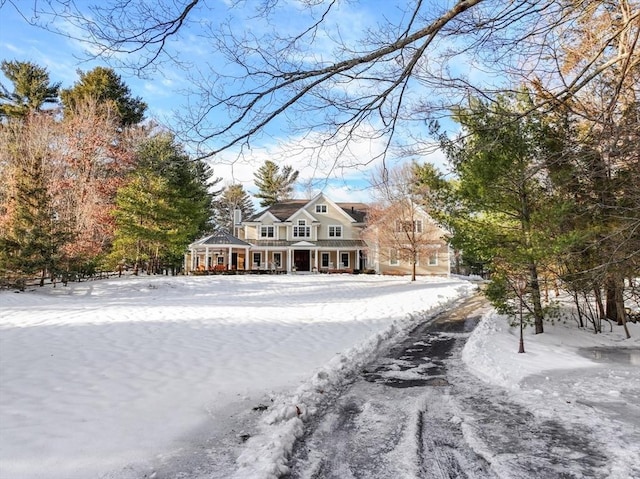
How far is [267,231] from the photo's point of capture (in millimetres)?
38750

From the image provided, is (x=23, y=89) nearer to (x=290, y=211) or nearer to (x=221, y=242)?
(x=221, y=242)

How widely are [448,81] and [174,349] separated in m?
6.64

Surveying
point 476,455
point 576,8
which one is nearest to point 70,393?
point 476,455

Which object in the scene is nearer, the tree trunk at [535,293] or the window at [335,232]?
the tree trunk at [535,293]

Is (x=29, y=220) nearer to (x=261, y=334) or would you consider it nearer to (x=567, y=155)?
(x=261, y=334)

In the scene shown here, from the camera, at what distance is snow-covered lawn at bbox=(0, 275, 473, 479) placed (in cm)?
364

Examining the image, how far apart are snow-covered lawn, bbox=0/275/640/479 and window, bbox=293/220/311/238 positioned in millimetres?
24755

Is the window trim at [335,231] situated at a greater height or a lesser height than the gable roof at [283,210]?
lesser

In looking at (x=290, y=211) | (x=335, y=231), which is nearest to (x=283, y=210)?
(x=290, y=211)

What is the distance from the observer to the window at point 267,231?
3869cm

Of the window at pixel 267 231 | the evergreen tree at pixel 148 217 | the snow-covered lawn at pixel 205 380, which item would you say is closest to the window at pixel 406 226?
the window at pixel 267 231

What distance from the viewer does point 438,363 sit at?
7621mm

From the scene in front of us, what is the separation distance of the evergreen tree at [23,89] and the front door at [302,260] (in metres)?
24.0

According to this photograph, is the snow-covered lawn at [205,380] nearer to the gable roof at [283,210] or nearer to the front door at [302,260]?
the gable roof at [283,210]
